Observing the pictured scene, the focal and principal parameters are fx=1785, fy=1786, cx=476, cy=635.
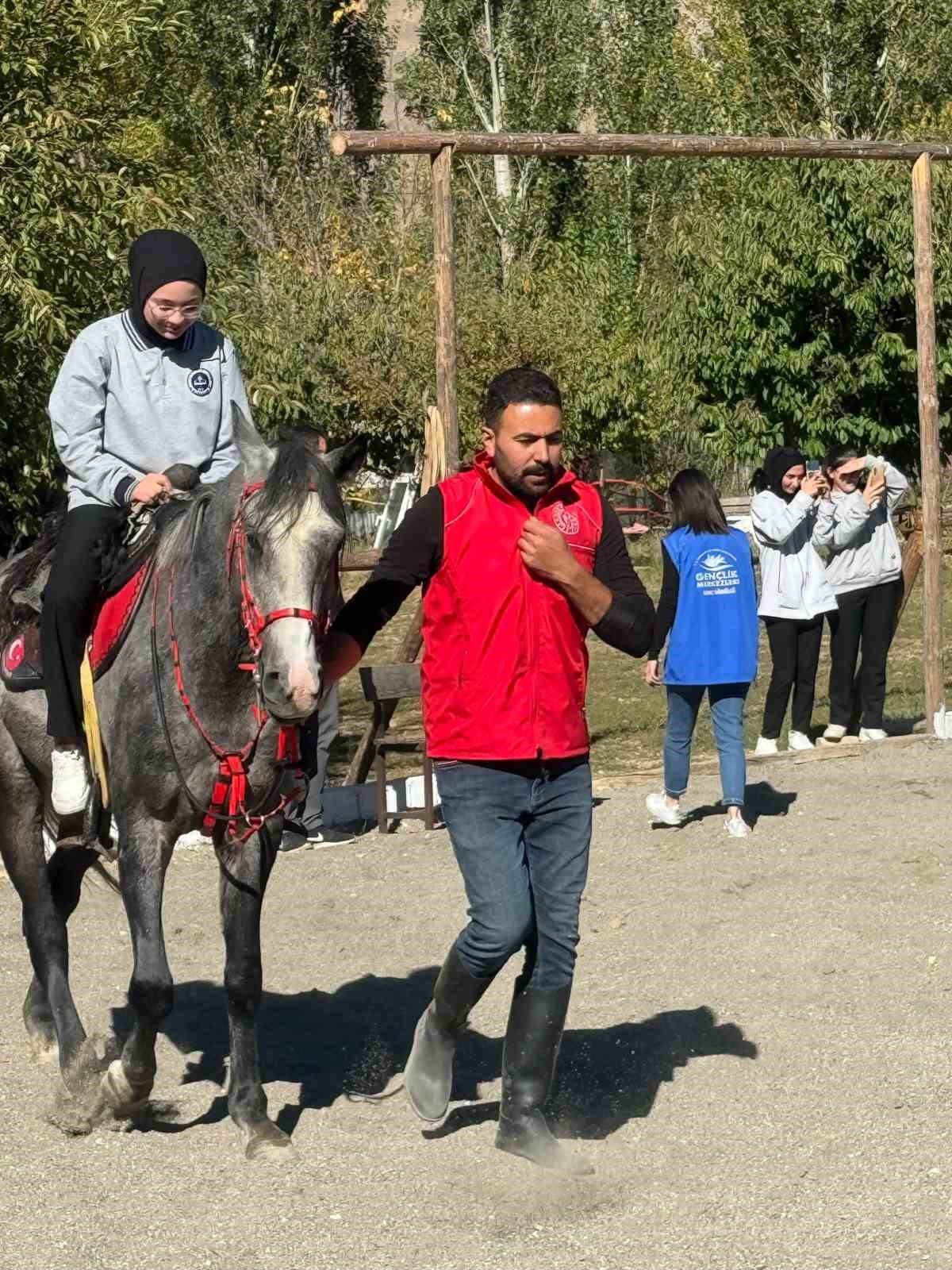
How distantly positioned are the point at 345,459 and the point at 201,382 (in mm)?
896

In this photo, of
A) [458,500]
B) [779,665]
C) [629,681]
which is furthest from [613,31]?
[458,500]

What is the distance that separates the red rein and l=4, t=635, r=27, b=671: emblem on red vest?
78 centimetres

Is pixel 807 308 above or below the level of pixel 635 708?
above

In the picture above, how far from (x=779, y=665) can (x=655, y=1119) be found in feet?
21.1

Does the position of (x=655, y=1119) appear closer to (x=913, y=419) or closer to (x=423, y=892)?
(x=423, y=892)

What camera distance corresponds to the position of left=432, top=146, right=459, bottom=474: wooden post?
10.3 m

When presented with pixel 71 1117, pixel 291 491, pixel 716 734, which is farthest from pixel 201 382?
pixel 716 734

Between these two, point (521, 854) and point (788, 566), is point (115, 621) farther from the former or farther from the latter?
point (788, 566)

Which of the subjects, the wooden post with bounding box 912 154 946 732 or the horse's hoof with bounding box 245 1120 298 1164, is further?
the wooden post with bounding box 912 154 946 732

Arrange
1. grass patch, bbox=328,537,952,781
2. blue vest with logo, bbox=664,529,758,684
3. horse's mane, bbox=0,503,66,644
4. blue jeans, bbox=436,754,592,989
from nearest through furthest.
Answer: blue jeans, bbox=436,754,592,989
horse's mane, bbox=0,503,66,644
blue vest with logo, bbox=664,529,758,684
grass patch, bbox=328,537,952,781

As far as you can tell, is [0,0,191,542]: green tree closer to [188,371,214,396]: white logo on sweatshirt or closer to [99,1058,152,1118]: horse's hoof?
[188,371,214,396]: white logo on sweatshirt

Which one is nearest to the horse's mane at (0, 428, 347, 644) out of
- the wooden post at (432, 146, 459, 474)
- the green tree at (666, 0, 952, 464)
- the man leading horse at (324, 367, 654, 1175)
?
the man leading horse at (324, 367, 654, 1175)

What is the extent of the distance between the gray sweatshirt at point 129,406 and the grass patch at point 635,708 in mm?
6515

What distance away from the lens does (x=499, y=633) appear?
4871mm
